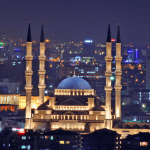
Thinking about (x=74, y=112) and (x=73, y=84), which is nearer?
(x=74, y=112)

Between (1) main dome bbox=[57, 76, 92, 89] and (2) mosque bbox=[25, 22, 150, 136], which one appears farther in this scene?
(1) main dome bbox=[57, 76, 92, 89]

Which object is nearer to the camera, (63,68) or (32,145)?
(32,145)

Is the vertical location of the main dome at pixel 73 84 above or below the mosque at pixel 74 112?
above

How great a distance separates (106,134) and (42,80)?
1680cm

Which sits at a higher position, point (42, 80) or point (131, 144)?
point (42, 80)

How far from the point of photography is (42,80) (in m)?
105

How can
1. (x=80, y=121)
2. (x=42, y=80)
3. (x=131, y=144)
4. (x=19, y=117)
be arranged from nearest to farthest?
(x=131, y=144) → (x=80, y=121) → (x=42, y=80) → (x=19, y=117)

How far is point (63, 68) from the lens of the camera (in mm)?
191125

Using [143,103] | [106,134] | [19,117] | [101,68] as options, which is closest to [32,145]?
[106,134]

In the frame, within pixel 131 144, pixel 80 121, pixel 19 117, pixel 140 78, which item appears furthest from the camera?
pixel 140 78

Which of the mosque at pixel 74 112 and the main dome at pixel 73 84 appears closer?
the mosque at pixel 74 112

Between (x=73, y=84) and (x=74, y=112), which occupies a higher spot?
(x=73, y=84)

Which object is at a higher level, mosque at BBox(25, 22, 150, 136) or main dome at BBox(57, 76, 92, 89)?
main dome at BBox(57, 76, 92, 89)

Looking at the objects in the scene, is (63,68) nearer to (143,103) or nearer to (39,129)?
(143,103)
